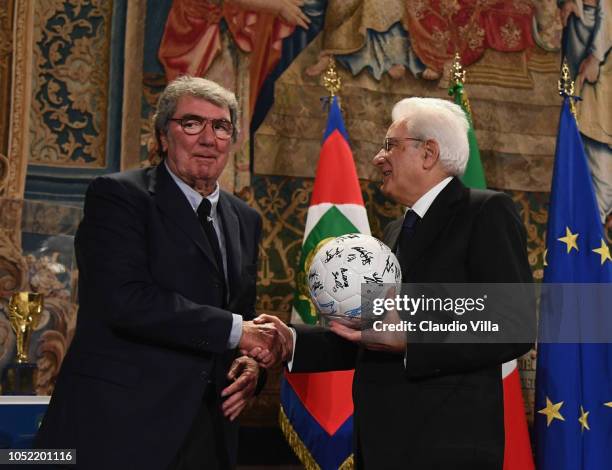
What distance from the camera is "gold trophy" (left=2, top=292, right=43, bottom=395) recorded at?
15.7ft

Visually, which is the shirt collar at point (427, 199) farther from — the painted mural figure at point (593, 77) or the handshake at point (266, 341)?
the painted mural figure at point (593, 77)

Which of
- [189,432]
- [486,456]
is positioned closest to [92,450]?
[189,432]

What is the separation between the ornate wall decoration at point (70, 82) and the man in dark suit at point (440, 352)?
125 inches

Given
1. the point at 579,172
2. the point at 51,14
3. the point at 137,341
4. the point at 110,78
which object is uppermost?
the point at 51,14

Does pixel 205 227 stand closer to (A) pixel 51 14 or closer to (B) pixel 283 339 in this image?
(B) pixel 283 339

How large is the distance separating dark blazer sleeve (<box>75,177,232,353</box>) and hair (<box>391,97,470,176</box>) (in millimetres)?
1089

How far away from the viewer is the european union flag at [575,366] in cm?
459

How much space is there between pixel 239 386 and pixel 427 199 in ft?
3.47

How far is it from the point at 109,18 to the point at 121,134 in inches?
35.8

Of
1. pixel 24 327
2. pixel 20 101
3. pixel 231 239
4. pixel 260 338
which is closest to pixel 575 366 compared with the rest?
pixel 260 338

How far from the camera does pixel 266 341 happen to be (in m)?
3.13

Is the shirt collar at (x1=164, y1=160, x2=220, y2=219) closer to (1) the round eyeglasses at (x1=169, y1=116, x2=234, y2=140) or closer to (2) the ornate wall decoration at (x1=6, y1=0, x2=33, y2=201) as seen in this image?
(1) the round eyeglasses at (x1=169, y1=116, x2=234, y2=140)

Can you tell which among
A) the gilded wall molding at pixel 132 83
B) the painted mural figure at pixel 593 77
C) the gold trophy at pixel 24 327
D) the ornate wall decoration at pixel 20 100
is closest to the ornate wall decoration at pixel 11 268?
the ornate wall decoration at pixel 20 100

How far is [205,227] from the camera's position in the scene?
3.15 meters
